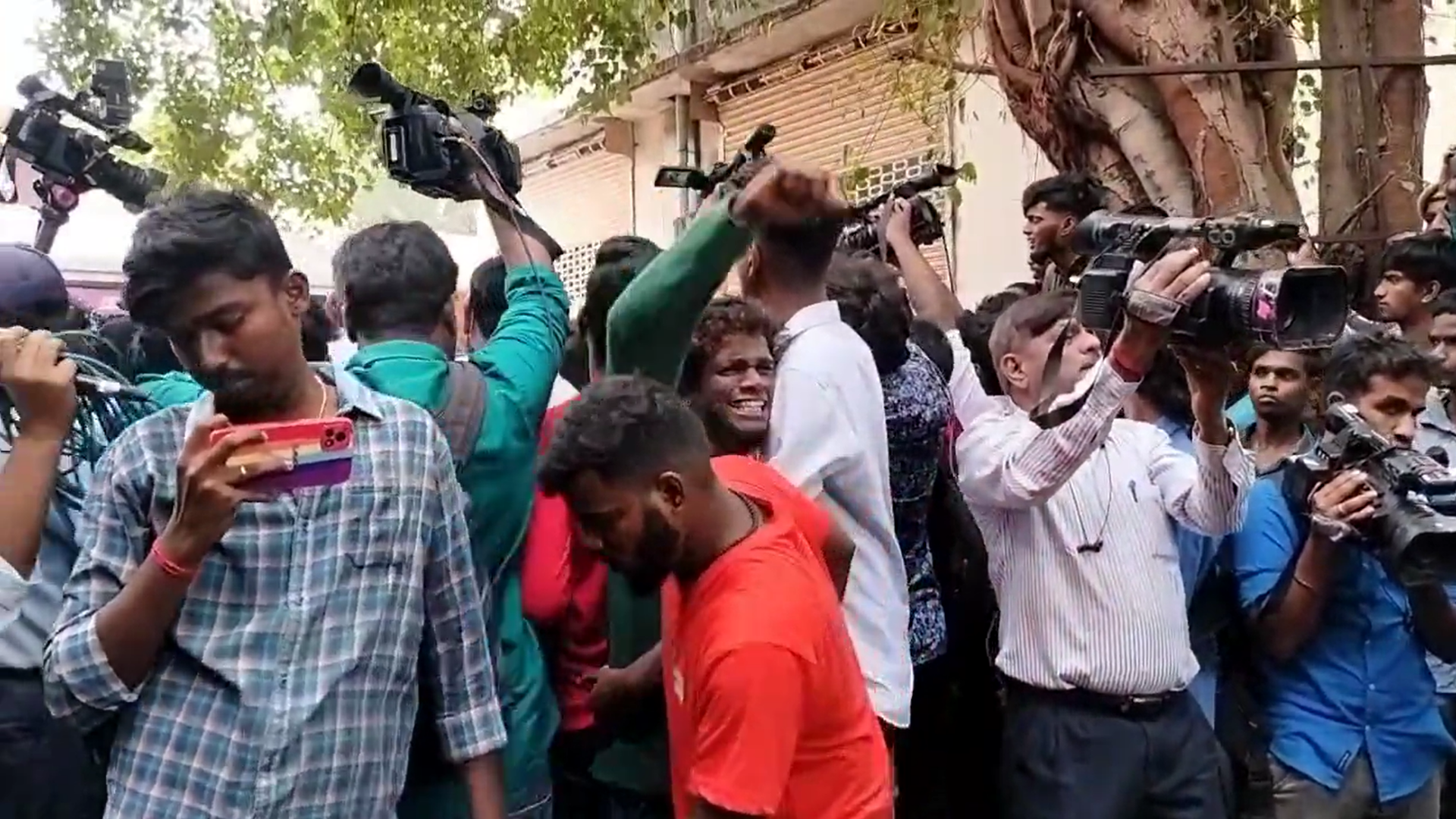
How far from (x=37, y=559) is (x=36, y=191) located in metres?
1.38

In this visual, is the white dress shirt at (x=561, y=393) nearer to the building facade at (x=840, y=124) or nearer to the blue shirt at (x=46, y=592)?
the blue shirt at (x=46, y=592)

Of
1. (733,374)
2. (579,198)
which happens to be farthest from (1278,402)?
(579,198)

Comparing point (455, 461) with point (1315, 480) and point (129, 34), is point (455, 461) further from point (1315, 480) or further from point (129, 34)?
point (129, 34)

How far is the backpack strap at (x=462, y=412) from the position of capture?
2.21 m

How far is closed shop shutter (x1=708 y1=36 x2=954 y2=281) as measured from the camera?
24.2 feet

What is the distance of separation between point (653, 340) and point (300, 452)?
32.6 inches

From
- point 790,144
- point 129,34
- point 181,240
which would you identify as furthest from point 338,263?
point 790,144

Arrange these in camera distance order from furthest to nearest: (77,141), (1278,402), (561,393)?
(1278,402) < (77,141) < (561,393)

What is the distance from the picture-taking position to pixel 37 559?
222 cm

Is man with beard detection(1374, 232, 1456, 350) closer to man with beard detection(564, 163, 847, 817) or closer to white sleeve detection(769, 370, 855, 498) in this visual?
white sleeve detection(769, 370, 855, 498)

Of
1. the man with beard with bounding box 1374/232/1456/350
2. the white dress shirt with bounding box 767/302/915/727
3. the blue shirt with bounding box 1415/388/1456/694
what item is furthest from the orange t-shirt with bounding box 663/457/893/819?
the man with beard with bounding box 1374/232/1456/350

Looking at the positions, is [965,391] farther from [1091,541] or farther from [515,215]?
[515,215]

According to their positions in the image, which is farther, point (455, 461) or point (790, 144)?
point (790, 144)

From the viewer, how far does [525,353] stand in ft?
7.94
